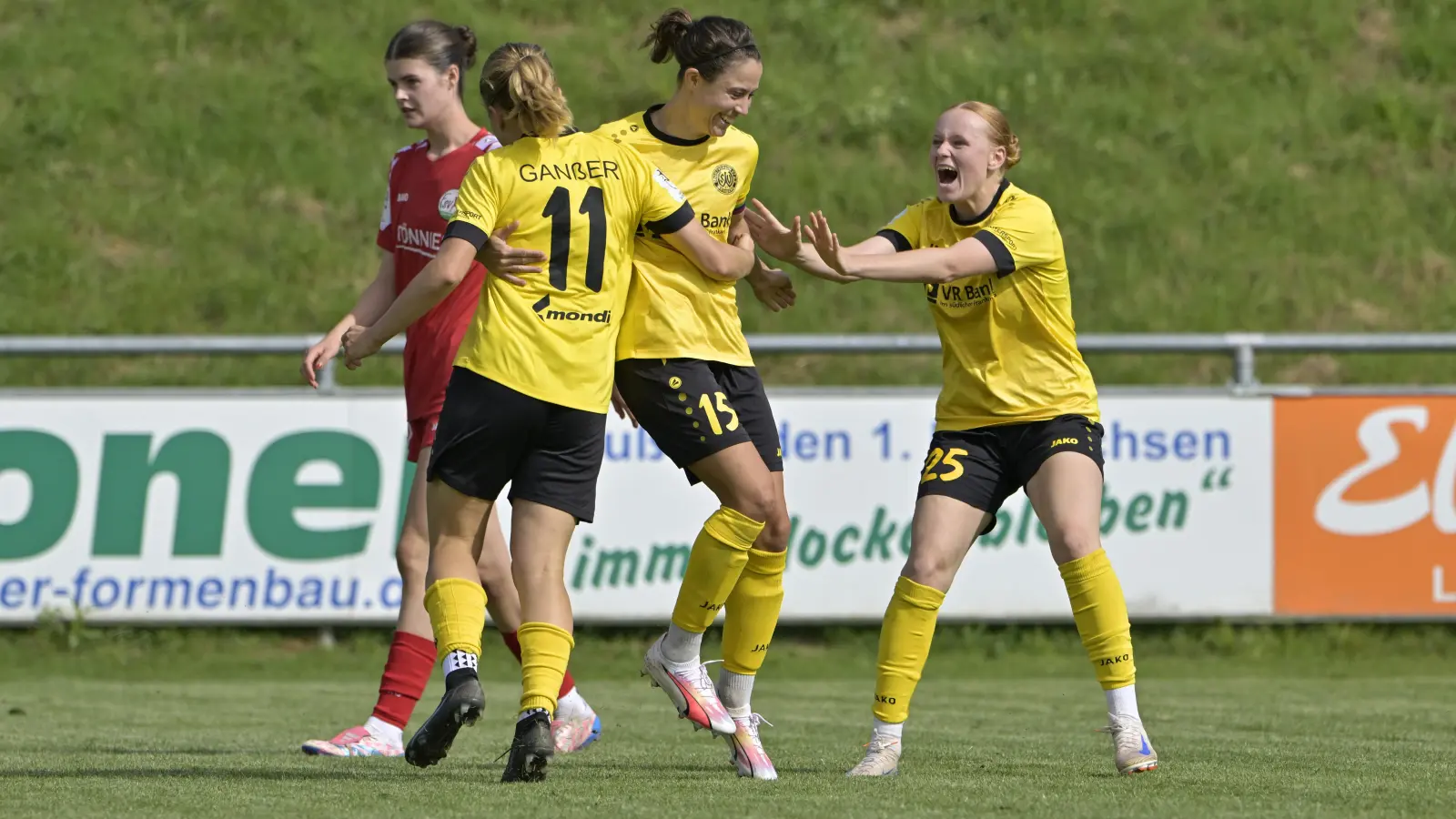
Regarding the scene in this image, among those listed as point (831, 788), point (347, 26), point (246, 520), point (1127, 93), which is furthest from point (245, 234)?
point (831, 788)

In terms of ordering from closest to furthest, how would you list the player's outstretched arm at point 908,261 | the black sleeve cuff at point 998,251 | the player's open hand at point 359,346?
the player's open hand at point 359,346 → the player's outstretched arm at point 908,261 → the black sleeve cuff at point 998,251

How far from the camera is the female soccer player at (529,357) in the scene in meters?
4.89

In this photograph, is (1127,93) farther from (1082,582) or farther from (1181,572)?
(1082,582)

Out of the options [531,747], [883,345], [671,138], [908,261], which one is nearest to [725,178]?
[671,138]

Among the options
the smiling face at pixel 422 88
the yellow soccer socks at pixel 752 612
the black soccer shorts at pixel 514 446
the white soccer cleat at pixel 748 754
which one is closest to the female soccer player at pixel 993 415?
the white soccer cleat at pixel 748 754

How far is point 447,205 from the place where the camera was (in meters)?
6.23

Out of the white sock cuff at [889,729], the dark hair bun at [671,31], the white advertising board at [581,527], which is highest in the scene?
the dark hair bun at [671,31]

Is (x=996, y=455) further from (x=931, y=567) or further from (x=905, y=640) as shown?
(x=905, y=640)

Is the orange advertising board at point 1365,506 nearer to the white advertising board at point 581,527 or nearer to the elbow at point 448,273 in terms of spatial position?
the white advertising board at point 581,527

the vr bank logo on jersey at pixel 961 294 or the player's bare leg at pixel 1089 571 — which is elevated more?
the vr bank logo on jersey at pixel 961 294

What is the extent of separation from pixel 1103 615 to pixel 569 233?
189 cm

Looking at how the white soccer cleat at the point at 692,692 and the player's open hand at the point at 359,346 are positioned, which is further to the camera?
the white soccer cleat at the point at 692,692

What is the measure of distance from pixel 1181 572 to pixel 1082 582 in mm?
4814

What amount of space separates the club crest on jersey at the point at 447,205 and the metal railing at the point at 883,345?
3918mm
